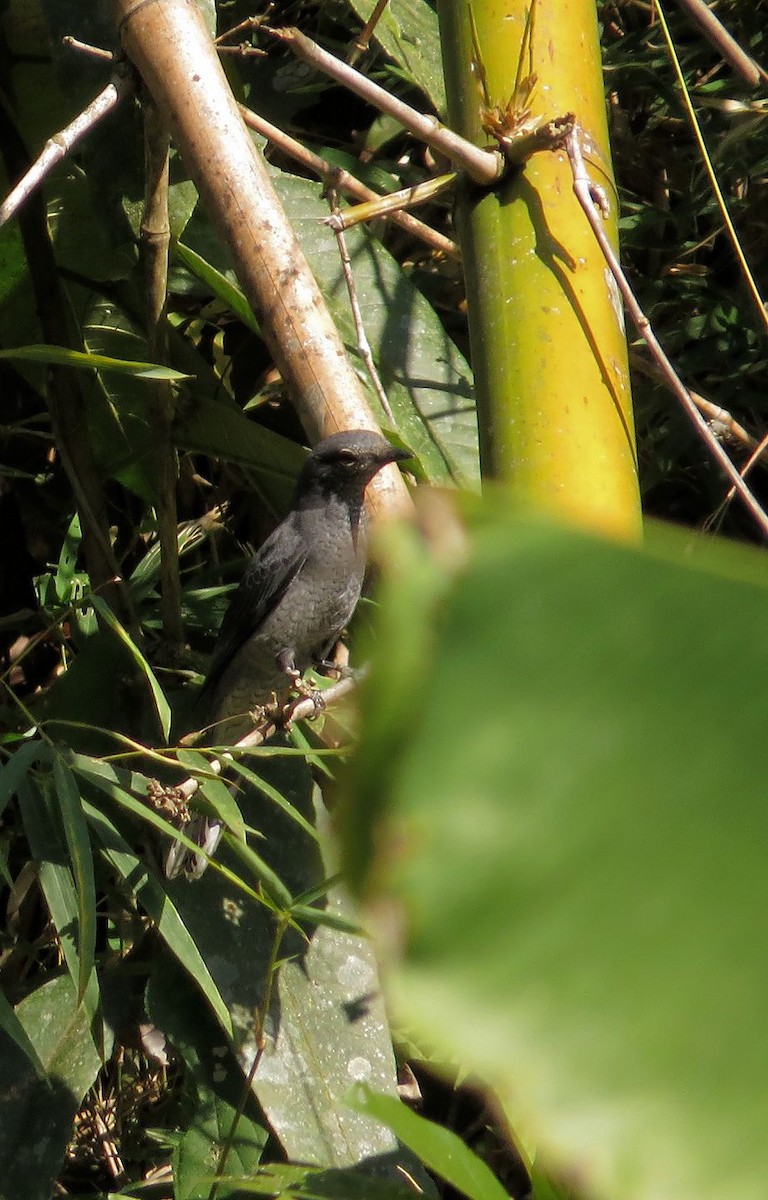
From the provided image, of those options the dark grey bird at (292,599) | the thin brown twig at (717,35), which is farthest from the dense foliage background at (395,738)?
the thin brown twig at (717,35)

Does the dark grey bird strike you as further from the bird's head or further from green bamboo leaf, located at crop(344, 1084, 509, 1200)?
green bamboo leaf, located at crop(344, 1084, 509, 1200)

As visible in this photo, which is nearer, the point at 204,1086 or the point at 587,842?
the point at 587,842

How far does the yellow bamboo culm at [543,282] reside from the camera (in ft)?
5.19

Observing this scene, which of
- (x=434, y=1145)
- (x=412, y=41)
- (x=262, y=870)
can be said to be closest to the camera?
(x=434, y=1145)

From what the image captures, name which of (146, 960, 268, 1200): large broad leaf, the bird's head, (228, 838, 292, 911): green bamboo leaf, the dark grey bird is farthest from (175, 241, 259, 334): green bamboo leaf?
(146, 960, 268, 1200): large broad leaf

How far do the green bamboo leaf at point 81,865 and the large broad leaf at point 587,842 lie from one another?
1697 mm

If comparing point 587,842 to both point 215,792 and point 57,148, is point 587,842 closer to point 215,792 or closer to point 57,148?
point 57,148

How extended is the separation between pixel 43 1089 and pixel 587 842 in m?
2.53

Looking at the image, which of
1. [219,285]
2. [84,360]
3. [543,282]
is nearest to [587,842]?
[543,282]

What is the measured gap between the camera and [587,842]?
15.0 inches

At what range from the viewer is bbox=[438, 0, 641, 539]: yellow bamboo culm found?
158cm

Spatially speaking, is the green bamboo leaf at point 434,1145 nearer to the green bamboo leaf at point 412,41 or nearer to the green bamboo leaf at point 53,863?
the green bamboo leaf at point 53,863

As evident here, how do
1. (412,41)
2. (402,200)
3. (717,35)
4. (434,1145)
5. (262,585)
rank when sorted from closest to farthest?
(434,1145) < (402,200) < (717,35) < (412,41) < (262,585)

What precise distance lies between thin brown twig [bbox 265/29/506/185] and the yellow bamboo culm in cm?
4
